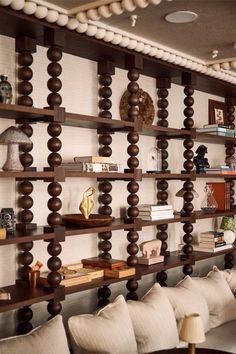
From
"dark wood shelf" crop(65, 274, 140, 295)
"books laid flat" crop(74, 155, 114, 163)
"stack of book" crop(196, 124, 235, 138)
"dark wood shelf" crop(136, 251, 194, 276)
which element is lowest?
"dark wood shelf" crop(65, 274, 140, 295)

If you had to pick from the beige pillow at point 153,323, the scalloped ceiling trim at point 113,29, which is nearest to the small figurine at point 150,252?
the beige pillow at point 153,323

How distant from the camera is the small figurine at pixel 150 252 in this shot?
3412mm

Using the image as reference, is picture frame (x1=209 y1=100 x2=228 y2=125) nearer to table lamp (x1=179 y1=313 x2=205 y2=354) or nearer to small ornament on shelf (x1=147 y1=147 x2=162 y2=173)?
small ornament on shelf (x1=147 y1=147 x2=162 y2=173)

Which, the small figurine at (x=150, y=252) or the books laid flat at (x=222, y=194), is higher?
the books laid flat at (x=222, y=194)

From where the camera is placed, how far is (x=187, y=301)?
10.6 ft

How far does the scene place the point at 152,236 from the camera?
151 inches

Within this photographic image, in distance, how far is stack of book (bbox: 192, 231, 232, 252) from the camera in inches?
158

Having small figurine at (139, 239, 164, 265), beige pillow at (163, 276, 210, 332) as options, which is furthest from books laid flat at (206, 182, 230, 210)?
beige pillow at (163, 276, 210, 332)

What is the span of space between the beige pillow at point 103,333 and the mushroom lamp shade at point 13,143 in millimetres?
856

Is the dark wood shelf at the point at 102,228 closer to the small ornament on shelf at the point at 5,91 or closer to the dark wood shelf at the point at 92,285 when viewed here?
the dark wood shelf at the point at 92,285

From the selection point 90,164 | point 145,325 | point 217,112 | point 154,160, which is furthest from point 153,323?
point 217,112

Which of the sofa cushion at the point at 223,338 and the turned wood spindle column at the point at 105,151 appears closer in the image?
the sofa cushion at the point at 223,338

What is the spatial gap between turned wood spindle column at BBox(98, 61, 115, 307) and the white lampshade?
1477 millimetres

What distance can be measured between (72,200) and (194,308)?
3.53 ft
